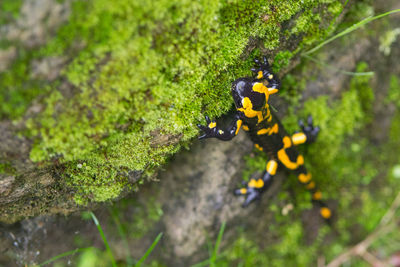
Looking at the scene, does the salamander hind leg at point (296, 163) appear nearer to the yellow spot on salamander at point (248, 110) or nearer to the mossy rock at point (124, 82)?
the yellow spot on salamander at point (248, 110)

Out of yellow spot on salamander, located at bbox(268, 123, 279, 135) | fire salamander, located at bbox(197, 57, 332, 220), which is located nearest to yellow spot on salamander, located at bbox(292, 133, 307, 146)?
fire salamander, located at bbox(197, 57, 332, 220)

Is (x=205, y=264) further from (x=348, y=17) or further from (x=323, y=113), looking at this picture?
(x=348, y=17)

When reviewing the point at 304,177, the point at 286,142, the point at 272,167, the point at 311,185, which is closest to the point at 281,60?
the point at 286,142

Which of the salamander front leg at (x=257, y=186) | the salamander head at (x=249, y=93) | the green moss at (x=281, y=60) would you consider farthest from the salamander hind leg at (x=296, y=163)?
the green moss at (x=281, y=60)

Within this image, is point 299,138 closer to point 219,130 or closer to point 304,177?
point 304,177

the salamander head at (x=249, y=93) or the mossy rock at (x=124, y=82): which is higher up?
the mossy rock at (x=124, y=82)

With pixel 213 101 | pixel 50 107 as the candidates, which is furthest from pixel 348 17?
pixel 50 107

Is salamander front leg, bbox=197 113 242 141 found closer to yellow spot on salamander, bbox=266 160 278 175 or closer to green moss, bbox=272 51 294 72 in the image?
green moss, bbox=272 51 294 72
